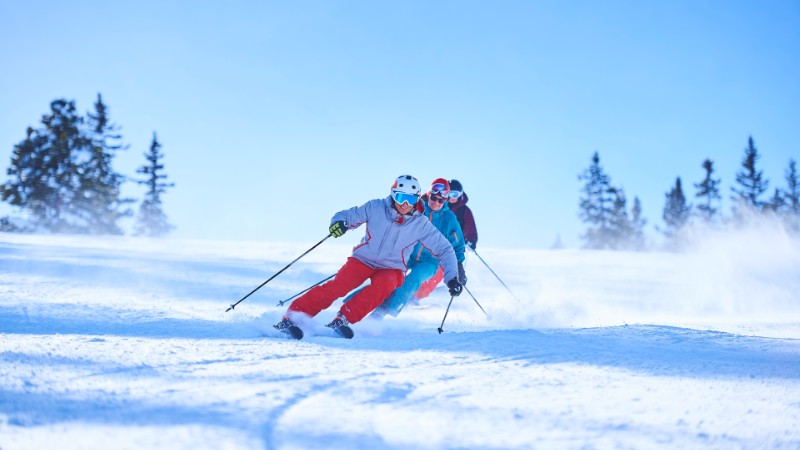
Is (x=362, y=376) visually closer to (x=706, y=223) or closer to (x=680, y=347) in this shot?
(x=680, y=347)

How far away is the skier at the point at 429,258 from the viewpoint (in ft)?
19.9

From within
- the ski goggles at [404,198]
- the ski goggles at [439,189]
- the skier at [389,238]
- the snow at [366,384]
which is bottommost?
the snow at [366,384]

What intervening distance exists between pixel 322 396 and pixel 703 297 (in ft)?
31.8

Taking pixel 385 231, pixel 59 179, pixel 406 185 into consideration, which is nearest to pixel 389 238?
pixel 385 231

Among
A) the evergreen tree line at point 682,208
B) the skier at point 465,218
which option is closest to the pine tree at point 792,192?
the evergreen tree line at point 682,208

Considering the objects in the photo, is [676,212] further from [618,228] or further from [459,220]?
[459,220]

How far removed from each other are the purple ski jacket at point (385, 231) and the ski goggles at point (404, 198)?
4.4 inches

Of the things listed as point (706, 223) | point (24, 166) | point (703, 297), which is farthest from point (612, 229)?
point (24, 166)

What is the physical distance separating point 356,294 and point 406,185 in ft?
4.13

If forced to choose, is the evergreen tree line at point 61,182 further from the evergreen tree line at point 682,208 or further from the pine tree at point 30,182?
the evergreen tree line at point 682,208

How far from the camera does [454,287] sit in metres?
5.54

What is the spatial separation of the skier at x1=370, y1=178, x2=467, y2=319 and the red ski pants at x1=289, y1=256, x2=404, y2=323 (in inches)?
19.2

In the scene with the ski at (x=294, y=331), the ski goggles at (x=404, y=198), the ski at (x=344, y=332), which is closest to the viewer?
the ski at (x=294, y=331)

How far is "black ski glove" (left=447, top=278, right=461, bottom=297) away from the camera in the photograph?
550 cm
